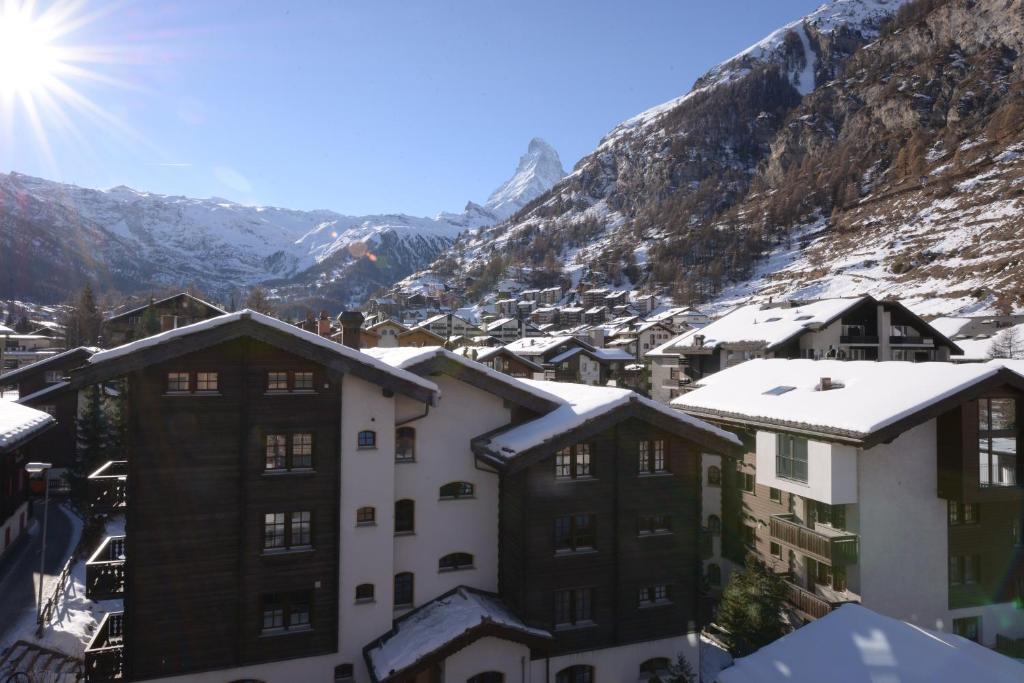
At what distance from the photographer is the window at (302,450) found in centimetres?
1700

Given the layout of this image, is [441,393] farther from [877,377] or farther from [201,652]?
[877,377]

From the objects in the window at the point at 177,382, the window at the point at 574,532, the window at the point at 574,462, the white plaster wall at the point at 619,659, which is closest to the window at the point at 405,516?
the window at the point at 574,532

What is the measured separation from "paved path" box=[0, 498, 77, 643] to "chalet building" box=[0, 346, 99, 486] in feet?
18.8

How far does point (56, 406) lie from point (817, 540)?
4534 cm

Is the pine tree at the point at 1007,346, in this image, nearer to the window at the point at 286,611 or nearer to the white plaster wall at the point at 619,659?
the white plaster wall at the point at 619,659

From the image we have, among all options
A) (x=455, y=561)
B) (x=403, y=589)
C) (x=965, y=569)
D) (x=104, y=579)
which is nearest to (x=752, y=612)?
(x=965, y=569)

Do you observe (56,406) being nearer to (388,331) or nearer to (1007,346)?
(388,331)

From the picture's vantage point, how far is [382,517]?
17.5 meters

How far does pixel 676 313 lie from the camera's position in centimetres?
12900

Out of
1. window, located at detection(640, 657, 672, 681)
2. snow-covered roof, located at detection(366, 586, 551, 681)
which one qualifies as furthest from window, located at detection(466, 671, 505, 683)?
window, located at detection(640, 657, 672, 681)

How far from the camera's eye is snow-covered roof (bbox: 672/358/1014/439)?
19.2 metres

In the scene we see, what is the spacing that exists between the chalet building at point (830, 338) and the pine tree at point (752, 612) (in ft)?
97.0

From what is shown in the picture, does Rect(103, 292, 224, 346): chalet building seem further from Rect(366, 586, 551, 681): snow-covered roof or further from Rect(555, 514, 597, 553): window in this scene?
Rect(555, 514, 597, 553): window

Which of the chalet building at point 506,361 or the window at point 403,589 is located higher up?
the chalet building at point 506,361
